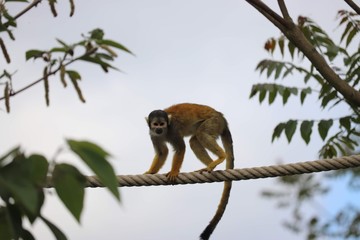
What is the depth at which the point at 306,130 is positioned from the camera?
5020 millimetres

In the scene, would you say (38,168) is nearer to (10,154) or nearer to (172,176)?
(10,154)

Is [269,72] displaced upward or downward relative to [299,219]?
upward

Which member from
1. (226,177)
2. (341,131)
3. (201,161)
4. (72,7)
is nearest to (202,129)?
(201,161)

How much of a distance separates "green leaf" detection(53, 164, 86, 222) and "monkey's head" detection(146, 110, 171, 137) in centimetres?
489

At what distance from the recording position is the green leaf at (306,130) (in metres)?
5.00

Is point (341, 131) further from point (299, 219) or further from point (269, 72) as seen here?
point (299, 219)

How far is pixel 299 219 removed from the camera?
13.2 meters

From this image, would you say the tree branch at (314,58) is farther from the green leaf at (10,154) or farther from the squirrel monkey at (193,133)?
the green leaf at (10,154)

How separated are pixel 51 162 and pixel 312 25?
420 centimetres

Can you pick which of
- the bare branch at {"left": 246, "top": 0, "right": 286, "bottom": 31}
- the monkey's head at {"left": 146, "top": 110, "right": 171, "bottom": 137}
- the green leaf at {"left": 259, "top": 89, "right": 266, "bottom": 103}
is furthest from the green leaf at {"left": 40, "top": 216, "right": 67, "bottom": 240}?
the monkey's head at {"left": 146, "top": 110, "right": 171, "bottom": 137}

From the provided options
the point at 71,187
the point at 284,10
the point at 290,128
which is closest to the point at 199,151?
the point at 290,128

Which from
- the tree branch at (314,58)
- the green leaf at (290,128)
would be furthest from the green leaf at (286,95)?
the tree branch at (314,58)

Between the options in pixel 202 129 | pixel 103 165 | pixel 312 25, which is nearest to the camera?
pixel 103 165

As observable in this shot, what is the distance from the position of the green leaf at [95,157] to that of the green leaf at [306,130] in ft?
13.7
